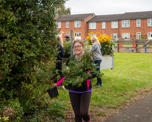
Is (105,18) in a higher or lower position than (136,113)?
higher

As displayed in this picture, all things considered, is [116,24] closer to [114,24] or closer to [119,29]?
[114,24]

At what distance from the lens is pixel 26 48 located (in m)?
3.13

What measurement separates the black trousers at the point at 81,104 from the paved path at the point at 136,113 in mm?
1139

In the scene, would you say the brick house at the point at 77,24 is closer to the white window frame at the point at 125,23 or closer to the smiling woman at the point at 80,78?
the white window frame at the point at 125,23

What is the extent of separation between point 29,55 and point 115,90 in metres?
5.04

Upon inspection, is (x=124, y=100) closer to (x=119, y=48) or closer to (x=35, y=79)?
(x=35, y=79)

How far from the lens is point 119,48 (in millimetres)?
26438

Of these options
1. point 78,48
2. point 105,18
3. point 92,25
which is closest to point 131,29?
point 105,18

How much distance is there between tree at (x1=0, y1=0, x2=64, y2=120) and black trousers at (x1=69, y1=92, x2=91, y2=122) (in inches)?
29.3

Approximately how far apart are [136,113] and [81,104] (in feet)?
6.88

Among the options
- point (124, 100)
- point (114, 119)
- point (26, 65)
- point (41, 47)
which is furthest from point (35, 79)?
point (124, 100)

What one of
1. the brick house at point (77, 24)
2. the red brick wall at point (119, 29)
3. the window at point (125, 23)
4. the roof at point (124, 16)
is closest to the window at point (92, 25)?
the red brick wall at point (119, 29)

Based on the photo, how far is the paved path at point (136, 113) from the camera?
4.84m

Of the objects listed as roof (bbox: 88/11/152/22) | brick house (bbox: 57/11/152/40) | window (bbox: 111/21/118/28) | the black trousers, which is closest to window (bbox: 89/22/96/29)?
brick house (bbox: 57/11/152/40)
